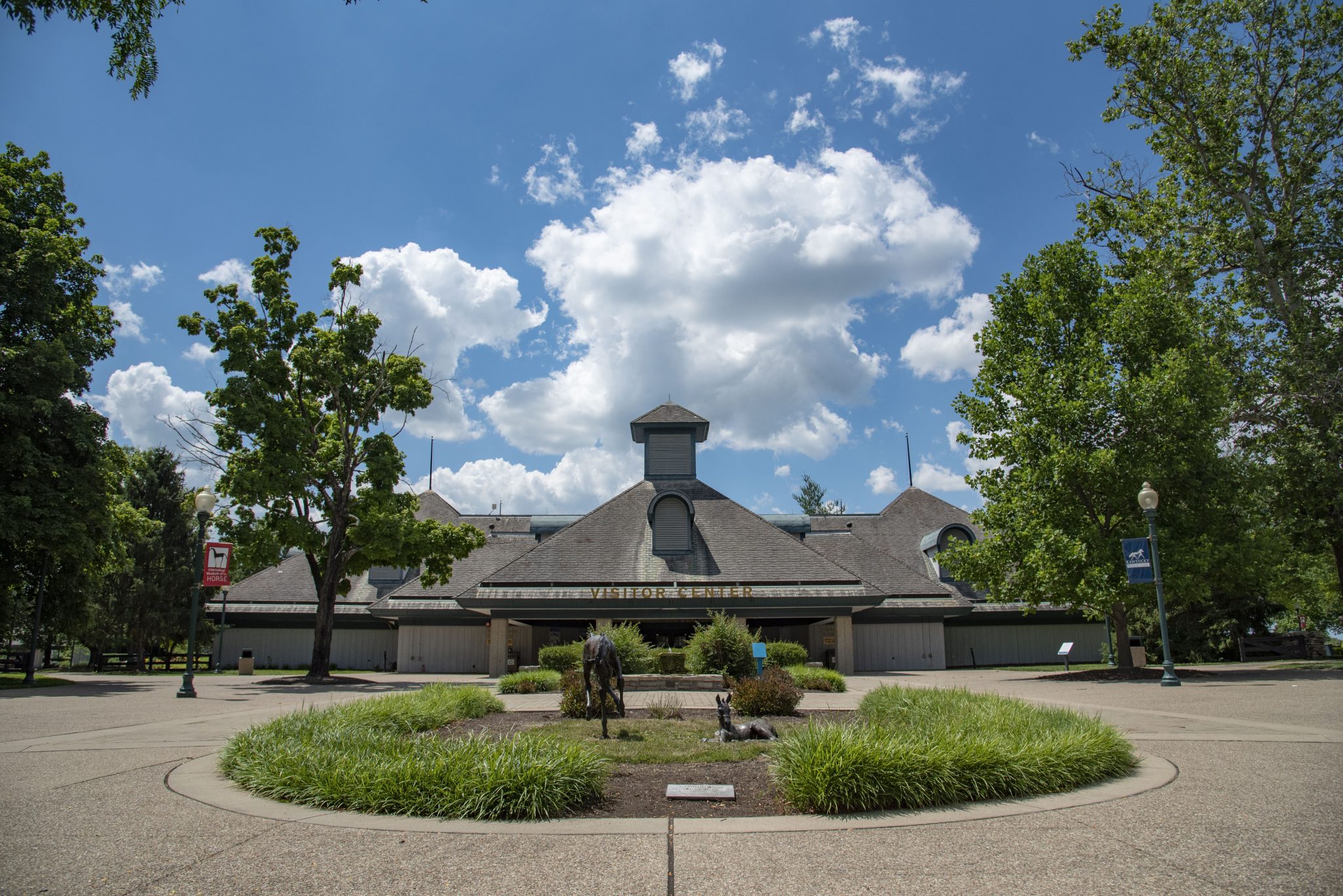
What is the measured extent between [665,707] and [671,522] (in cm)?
1763

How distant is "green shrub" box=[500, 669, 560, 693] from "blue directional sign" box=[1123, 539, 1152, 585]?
13669 mm

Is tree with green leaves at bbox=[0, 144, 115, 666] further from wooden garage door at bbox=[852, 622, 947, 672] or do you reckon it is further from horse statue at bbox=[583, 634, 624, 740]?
wooden garage door at bbox=[852, 622, 947, 672]

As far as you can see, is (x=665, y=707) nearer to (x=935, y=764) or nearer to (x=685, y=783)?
(x=685, y=783)

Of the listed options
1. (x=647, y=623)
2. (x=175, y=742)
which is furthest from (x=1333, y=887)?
(x=647, y=623)

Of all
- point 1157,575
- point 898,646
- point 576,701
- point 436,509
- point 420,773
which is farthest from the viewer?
point 436,509

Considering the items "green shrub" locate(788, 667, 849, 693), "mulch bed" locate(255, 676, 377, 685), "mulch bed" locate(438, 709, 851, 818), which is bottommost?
"mulch bed" locate(255, 676, 377, 685)

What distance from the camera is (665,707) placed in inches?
565

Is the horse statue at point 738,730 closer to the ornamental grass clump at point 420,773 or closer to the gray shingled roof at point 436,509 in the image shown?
the ornamental grass clump at point 420,773

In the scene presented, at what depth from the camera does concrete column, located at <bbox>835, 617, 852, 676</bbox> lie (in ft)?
97.9

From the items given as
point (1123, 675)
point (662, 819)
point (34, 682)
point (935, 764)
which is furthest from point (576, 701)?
point (34, 682)

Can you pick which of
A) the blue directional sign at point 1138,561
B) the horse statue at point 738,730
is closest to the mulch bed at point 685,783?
the horse statue at point 738,730

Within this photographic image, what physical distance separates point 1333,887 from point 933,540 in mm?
33394

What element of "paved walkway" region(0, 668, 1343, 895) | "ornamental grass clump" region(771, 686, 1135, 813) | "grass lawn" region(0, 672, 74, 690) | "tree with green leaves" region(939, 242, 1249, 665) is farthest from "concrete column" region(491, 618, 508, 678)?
"ornamental grass clump" region(771, 686, 1135, 813)

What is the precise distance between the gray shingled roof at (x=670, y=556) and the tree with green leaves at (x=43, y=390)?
12943mm
